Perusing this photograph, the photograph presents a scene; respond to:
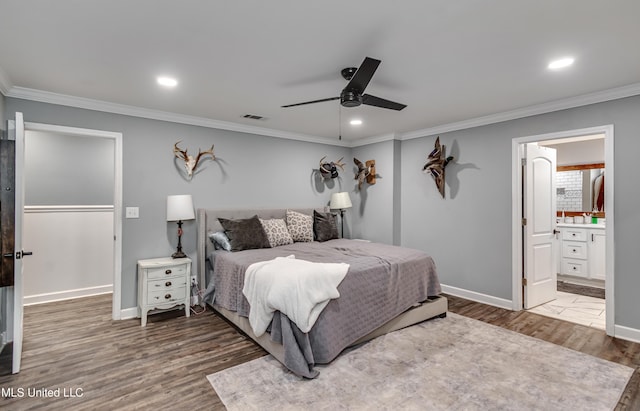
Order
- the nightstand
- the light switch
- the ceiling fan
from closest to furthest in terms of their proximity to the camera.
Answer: the ceiling fan, the nightstand, the light switch

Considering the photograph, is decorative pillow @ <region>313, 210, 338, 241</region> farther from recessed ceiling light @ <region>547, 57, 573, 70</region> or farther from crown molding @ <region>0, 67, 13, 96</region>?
crown molding @ <region>0, 67, 13, 96</region>

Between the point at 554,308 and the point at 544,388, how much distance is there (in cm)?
225

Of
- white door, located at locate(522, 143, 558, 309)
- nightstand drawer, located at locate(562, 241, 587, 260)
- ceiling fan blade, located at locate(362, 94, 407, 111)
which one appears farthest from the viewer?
nightstand drawer, located at locate(562, 241, 587, 260)

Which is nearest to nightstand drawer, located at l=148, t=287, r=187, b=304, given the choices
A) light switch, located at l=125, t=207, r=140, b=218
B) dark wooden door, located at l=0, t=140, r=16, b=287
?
light switch, located at l=125, t=207, r=140, b=218

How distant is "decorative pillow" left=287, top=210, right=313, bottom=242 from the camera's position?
4.65 metres

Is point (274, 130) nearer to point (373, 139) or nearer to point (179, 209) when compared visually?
point (373, 139)

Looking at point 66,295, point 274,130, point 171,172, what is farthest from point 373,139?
point 66,295

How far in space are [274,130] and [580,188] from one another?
5448 millimetres

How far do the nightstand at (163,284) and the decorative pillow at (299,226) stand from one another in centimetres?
149

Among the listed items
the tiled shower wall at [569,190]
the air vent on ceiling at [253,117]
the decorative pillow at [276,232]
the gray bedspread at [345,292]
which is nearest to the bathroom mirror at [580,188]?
the tiled shower wall at [569,190]

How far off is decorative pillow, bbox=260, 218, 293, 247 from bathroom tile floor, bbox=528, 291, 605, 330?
10.6 ft

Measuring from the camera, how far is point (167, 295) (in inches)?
143

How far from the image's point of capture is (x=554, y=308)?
4.09 metres

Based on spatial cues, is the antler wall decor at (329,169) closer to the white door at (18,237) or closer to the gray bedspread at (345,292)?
the gray bedspread at (345,292)
